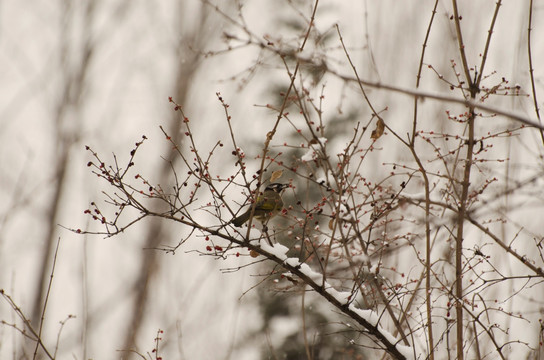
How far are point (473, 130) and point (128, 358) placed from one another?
617 cm

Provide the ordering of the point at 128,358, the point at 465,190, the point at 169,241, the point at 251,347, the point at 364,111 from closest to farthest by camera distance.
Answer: the point at 465,190
the point at 128,358
the point at 251,347
the point at 364,111
the point at 169,241

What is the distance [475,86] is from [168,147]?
8.98m

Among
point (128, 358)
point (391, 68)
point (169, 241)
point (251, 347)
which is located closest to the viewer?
point (128, 358)

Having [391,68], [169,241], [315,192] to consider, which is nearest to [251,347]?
[315,192]

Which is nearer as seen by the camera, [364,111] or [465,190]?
[465,190]

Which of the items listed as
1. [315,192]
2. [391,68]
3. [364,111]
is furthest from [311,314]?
[391,68]

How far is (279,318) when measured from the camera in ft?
27.3

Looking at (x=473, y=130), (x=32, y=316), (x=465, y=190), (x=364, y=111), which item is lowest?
(x=465, y=190)

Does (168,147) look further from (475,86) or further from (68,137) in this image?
(475,86)

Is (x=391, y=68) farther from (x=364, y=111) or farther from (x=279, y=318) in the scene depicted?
(x=279, y=318)

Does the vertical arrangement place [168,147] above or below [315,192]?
above

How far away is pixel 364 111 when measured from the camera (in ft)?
33.0

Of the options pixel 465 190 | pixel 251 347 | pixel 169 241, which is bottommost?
pixel 465 190

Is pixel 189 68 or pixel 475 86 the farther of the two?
pixel 189 68
